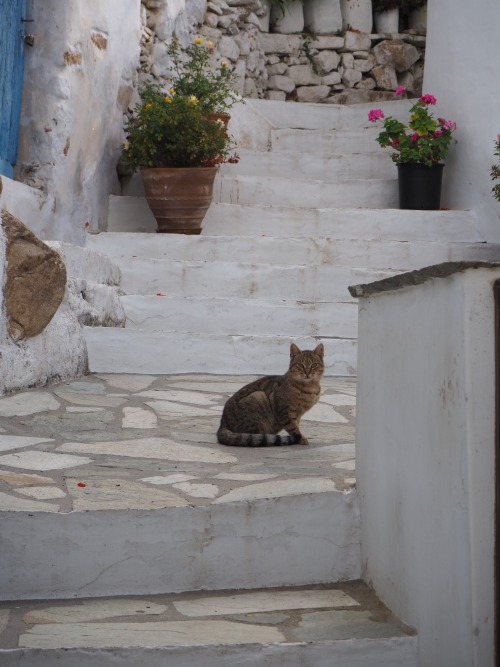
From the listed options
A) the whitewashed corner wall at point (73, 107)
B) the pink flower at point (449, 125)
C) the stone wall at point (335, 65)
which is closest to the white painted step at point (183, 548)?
the whitewashed corner wall at point (73, 107)

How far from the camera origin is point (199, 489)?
3.13 meters

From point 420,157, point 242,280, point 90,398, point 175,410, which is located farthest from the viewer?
point 420,157

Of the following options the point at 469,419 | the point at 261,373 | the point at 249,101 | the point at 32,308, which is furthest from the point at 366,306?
the point at 249,101

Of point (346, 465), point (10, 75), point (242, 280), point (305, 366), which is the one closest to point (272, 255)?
point (242, 280)

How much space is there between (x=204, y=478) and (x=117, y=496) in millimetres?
420

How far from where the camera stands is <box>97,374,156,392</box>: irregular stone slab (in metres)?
5.24

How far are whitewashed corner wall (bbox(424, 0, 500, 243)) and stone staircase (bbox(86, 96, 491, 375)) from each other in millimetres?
308

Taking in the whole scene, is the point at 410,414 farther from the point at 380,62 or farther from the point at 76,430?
the point at 380,62

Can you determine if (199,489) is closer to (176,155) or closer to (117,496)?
(117,496)

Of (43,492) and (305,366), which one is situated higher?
(305,366)

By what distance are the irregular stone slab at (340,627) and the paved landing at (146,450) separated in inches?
17.2

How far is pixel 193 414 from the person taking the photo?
184 inches

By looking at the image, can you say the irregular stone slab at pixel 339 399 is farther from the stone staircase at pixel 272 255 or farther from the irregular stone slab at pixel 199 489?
the irregular stone slab at pixel 199 489

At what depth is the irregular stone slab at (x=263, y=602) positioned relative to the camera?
2729mm
